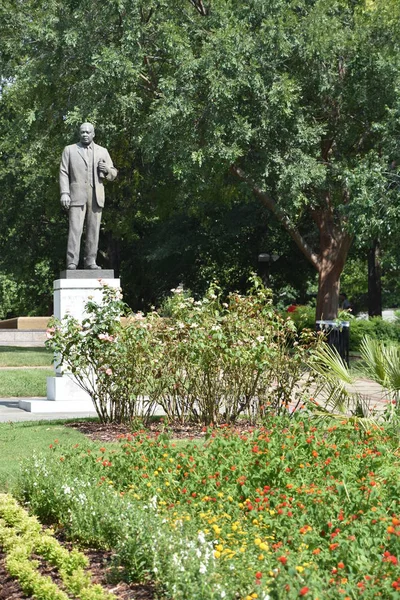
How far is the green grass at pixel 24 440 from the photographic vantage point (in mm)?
8188

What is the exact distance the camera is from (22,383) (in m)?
17.0

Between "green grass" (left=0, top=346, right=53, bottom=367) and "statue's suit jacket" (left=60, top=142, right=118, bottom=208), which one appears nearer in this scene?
"statue's suit jacket" (left=60, top=142, right=118, bottom=208)

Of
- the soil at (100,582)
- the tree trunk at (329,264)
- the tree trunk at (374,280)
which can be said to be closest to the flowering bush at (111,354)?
the soil at (100,582)

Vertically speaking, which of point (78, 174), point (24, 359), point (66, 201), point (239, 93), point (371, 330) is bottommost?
point (24, 359)

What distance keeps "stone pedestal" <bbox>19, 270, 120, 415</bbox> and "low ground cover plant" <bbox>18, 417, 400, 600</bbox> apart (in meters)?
4.64

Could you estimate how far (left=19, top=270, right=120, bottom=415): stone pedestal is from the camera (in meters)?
13.4

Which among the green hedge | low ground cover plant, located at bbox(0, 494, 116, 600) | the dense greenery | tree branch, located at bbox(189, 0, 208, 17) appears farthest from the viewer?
the green hedge

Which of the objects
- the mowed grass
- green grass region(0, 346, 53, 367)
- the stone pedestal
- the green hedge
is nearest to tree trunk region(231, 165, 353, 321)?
the green hedge

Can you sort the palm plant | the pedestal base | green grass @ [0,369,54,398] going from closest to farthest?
1. the palm plant
2. the pedestal base
3. green grass @ [0,369,54,398]

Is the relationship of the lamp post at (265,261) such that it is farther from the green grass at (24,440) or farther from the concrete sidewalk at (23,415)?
the green grass at (24,440)

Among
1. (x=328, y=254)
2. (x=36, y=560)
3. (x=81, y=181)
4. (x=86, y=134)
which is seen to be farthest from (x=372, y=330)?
(x=36, y=560)

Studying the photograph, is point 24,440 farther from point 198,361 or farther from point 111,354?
point 198,361

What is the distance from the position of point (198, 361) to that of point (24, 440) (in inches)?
81.5

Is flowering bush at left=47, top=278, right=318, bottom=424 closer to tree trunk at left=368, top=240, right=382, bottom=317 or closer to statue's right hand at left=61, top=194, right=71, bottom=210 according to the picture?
statue's right hand at left=61, top=194, right=71, bottom=210
